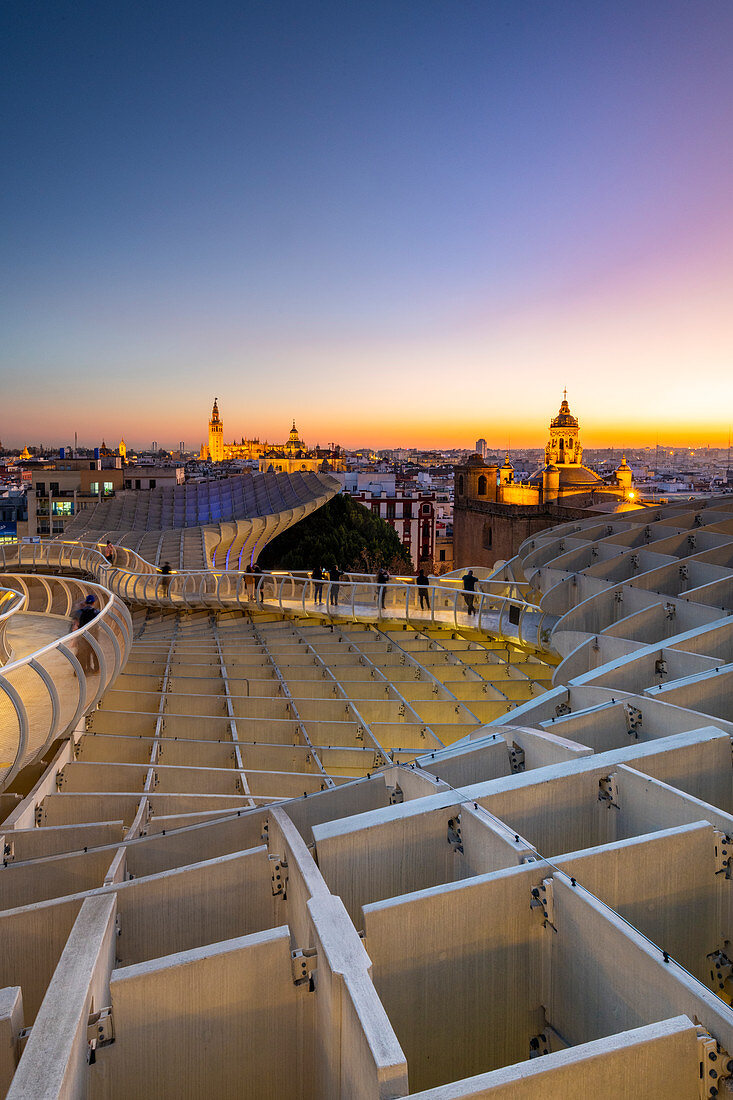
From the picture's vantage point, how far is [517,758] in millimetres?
6586

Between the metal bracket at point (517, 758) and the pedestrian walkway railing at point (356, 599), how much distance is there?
5.98 m

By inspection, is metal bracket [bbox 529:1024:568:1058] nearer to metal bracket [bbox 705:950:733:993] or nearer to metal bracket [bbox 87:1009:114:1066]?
metal bracket [bbox 705:950:733:993]


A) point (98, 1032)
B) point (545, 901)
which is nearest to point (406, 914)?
point (545, 901)

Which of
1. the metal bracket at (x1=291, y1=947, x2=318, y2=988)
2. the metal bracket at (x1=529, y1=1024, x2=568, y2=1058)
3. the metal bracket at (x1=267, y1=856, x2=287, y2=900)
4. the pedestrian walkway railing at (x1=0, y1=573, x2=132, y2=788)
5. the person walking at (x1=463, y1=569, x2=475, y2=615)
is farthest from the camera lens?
the person walking at (x1=463, y1=569, x2=475, y2=615)

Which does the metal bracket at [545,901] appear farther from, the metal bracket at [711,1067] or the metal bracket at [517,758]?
the metal bracket at [517,758]

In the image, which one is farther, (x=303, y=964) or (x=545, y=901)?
(x=545, y=901)

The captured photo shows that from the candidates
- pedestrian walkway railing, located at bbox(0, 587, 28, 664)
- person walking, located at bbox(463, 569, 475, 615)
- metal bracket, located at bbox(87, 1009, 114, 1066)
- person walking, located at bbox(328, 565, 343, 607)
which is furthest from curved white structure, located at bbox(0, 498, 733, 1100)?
person walking, located at bbox(328, 565, 343, 607)

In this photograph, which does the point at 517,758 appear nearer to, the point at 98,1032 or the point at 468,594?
the point at 98,1032

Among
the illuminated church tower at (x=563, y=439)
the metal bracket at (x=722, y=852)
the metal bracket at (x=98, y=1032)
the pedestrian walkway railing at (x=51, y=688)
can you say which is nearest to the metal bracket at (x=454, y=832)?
the metal bracket at (x=722, y=852)

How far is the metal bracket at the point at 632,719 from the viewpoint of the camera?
6805mm

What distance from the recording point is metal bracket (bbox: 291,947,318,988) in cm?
391

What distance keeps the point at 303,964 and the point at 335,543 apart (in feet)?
134

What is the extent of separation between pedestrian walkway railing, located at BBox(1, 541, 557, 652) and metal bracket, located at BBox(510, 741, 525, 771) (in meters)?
5.98

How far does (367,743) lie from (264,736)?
138 centimetres
